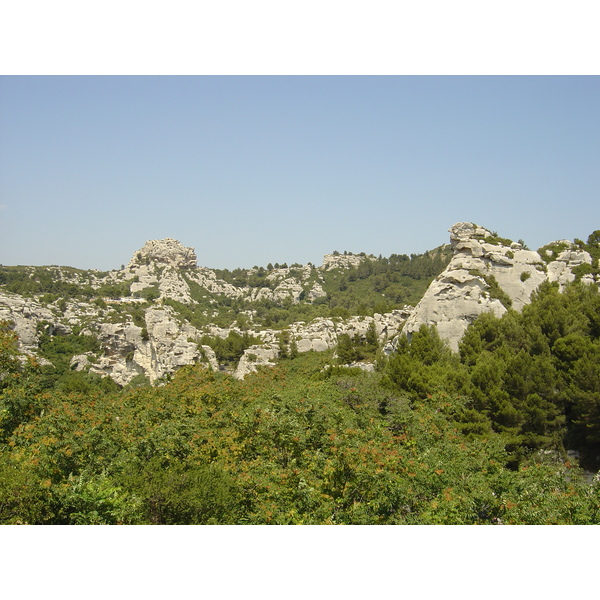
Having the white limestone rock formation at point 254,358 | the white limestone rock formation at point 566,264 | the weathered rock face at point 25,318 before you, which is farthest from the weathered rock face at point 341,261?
the white limestone rock formation at point 566,264

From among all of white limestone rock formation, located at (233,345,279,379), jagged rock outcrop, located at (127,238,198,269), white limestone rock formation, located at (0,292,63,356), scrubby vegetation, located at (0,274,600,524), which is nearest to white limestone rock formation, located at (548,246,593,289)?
scrubby vegetation, located at (0,274,600,524)

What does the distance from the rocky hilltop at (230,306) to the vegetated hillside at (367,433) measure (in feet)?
1.24

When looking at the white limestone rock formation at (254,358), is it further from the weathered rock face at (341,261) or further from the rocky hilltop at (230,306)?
the weathered rock face at (341,261)

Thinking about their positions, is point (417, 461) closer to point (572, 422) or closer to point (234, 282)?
point (572, 422)

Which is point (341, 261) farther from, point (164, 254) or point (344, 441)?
point (344, 441)

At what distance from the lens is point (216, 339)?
4875 centimetres

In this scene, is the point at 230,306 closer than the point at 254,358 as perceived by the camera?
No

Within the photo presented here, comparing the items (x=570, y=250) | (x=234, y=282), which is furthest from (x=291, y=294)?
(x=570, y=250)

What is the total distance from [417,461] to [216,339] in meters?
36.7

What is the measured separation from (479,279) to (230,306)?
56782 millimetres

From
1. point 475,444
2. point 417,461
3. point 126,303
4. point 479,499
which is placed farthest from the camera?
point 126,303

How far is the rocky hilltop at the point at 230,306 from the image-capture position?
3469 centimetres

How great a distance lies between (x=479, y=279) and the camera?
34375 millimetres

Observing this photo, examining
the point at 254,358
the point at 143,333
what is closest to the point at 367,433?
the point at 254,358
